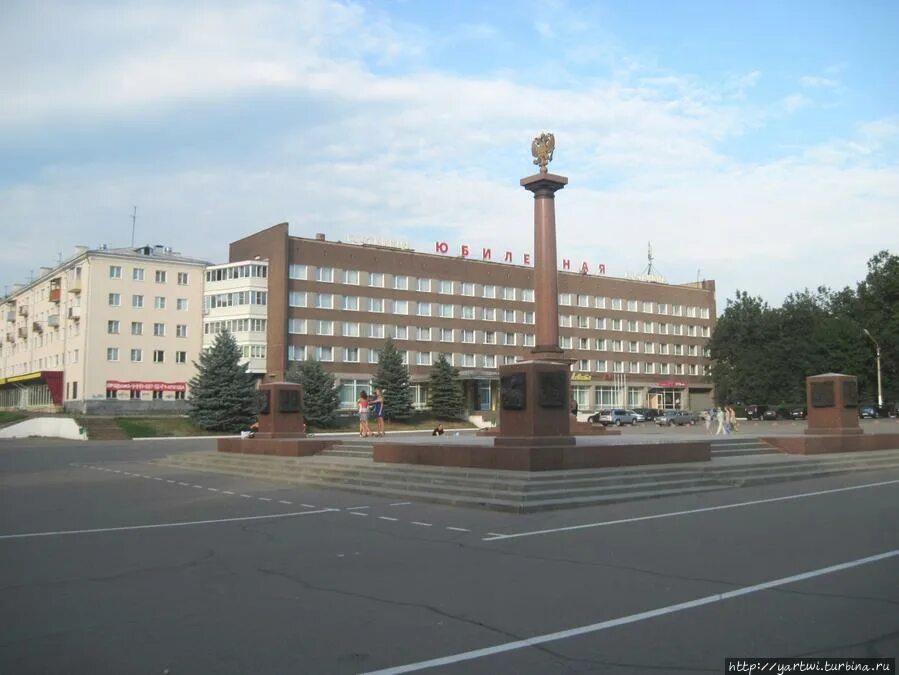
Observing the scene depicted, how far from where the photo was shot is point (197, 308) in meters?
71.4

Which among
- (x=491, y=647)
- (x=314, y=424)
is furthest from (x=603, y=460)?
(x=314, y=424)

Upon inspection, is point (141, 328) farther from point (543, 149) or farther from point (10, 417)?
point (543, 149)

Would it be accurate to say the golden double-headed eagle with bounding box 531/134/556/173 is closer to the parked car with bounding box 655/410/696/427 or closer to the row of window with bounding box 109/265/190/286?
the parked car with bounding box 655/410/696/427

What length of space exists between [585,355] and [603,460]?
2830 inches

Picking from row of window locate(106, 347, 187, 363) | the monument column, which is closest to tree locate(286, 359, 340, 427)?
row of window locate(106, 347, 187, 363)

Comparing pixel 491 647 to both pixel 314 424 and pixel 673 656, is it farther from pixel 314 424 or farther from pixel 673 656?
pixel 314 424

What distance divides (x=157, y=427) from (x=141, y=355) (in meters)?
16.4

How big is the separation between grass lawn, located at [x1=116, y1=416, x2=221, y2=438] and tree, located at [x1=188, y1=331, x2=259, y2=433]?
66cm

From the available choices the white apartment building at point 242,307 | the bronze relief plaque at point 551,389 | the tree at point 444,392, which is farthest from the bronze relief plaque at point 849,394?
the white apartment building at point 242,307

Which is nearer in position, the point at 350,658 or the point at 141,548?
the point at 350,658

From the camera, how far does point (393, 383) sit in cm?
6200

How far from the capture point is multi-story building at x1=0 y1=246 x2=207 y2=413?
2576 inches

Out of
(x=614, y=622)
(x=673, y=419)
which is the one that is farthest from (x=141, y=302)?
(x=614, y=622)

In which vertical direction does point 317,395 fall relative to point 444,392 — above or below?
below
